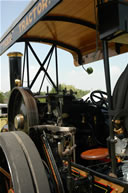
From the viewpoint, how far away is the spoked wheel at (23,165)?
1.67m

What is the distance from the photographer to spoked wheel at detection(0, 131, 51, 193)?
1666 mm

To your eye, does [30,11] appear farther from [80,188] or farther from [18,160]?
[80,188]

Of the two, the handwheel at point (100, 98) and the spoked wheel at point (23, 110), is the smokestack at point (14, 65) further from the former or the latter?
the handwheel at point (100, 98)

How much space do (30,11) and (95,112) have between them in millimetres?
1405

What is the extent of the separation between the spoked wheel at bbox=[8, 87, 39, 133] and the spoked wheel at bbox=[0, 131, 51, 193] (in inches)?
9.9

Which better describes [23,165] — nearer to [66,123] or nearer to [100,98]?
[66,123]

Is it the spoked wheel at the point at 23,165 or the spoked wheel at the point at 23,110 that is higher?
the spoked wheel at the point at 23,110

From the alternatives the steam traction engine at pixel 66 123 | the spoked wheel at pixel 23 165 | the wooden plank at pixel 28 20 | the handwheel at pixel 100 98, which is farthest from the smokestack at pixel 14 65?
the spoked wheel at pixel 23 165

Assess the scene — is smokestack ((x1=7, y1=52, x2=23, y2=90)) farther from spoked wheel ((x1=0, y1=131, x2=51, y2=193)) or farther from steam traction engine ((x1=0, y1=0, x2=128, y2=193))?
spoked wheel ((x1=0, y1=131, x2=51, y2=193))

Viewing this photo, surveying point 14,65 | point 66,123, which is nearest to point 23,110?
point 66,123

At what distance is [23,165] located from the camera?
5.76 ft

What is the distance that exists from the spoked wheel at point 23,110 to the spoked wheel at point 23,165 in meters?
0.25

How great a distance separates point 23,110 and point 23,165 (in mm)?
913

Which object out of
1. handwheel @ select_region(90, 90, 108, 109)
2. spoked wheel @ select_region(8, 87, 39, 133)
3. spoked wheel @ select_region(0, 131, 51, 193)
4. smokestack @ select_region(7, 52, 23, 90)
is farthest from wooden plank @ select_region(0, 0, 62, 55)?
handwheel @ select_region(90, 90, 108, 109)
